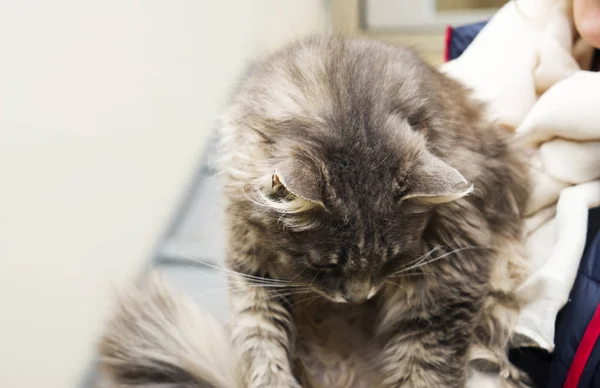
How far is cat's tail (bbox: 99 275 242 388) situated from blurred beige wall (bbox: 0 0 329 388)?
0.16 metres

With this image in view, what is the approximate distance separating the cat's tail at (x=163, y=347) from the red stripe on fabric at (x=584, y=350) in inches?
24.9

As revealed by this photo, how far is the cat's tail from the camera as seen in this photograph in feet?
3.98

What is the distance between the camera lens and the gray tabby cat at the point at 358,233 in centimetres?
104

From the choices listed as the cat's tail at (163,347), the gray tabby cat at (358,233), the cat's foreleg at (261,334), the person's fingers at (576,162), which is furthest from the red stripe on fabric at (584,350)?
the cat's tail at (163,347)

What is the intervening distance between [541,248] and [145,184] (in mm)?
1256

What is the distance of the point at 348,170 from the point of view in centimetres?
104

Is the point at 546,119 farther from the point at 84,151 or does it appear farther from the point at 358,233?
the point at 84,151

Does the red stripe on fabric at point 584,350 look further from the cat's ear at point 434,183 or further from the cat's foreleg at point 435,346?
the cat's ear at point 434,183

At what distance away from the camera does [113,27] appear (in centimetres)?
175

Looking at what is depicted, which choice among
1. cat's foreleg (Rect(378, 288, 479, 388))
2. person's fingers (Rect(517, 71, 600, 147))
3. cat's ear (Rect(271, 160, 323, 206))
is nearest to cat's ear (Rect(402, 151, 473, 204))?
cat's ear (Rect(271, 160, 323, 206))

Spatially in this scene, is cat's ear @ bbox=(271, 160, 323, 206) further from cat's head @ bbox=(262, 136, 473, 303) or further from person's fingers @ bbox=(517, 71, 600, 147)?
person's fingers @ bbox=(517, 71, 600, 147)

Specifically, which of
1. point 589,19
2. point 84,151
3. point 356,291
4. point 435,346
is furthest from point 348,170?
point 84,151

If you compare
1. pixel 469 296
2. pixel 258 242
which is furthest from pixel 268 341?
pixel 469 296

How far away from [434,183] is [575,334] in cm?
41
